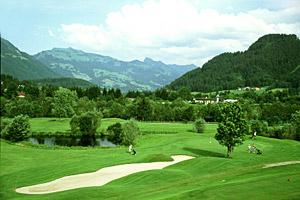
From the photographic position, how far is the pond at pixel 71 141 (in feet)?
238

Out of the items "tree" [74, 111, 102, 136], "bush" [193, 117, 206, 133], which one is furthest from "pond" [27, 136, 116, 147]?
"bush" [193, 117, 206, 133]

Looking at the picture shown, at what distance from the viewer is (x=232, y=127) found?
4166 centimetres

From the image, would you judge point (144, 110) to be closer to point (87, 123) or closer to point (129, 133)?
point (87, 123)

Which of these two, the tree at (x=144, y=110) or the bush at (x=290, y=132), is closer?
the bush at (x=290, y=132)

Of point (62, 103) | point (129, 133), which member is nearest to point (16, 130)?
point (129, 133)

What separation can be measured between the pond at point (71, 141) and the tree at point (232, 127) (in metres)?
38.6

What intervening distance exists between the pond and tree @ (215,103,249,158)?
127ft

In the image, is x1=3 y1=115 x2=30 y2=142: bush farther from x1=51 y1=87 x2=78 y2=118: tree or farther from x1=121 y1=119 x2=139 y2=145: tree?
x1=51 y1=87 x2=78 y2=118: tree

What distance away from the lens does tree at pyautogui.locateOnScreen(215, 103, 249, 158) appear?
4141 centimetres

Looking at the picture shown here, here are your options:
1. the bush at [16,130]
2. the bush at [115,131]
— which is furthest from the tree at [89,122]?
the bush at [16,130]

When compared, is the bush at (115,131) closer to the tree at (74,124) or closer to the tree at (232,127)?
the tree at (74,124)

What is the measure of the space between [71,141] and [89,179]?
47193mm

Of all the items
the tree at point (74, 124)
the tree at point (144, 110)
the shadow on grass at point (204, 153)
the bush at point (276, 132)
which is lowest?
the shadow on grass at point (204, 153)

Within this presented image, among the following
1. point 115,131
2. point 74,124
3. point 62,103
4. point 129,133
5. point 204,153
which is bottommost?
point 204,153
